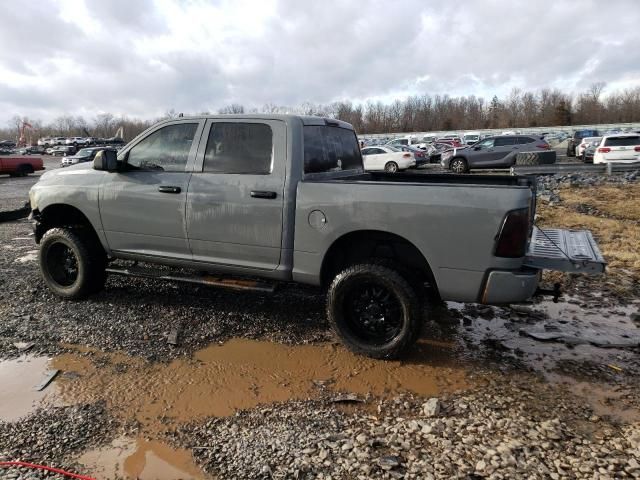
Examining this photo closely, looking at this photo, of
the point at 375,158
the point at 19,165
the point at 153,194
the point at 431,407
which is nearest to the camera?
the point at 431,407

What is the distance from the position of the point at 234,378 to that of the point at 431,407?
1.52 meters

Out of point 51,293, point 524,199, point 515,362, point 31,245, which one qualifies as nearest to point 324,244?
point 524,199

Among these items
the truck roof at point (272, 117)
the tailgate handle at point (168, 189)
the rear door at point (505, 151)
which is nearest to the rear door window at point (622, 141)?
the rear door at point (505, 151)

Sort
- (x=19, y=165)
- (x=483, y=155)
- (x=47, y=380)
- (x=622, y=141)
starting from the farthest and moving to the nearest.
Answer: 1. (x=19, y=165)
2. (x=483, y=155)
3. (x=622, y=141)
4. (x=47, y=380)

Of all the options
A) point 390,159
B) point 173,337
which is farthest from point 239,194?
point 390,159

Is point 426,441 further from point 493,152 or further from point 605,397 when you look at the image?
point 493,152

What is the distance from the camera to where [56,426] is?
3.05 m

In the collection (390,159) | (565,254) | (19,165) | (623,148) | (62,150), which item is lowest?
(565,254)

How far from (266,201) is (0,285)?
13.2ft

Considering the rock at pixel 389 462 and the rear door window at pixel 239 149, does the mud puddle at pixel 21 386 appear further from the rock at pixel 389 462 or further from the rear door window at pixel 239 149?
the rock at pixel 389 462

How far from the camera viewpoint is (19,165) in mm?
23906

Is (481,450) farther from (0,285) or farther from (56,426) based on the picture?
(0,285)

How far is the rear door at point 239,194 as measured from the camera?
413cm

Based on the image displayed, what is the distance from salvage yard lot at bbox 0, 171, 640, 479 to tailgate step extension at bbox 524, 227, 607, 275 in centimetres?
89
